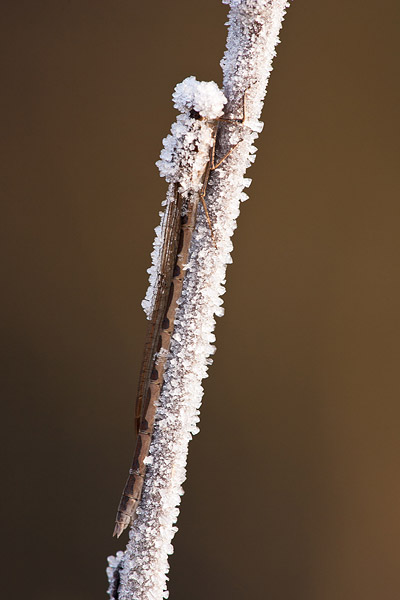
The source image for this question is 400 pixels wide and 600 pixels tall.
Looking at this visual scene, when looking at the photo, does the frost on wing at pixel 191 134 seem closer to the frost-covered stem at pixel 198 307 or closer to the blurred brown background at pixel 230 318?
the frost-covered stem at pixel 198 307

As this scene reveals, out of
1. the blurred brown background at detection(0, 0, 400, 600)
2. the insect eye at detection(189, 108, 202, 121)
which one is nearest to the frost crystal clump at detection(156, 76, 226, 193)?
the insect eye at detection(189, 108, 202, 121)

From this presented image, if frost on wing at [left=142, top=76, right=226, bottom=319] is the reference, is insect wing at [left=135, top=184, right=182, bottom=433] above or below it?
below

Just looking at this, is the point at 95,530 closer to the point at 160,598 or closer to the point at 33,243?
the point at 33,243

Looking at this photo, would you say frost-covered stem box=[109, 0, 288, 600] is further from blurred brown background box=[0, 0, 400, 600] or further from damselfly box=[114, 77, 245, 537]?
blurred brown background box=[0, 0, 400, 600]

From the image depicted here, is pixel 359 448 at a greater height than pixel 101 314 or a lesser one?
lesser

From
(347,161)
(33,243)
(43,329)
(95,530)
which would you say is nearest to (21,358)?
(43,329)

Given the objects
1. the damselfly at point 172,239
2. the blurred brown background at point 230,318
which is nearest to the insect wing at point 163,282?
the damselfly at point 172,239
